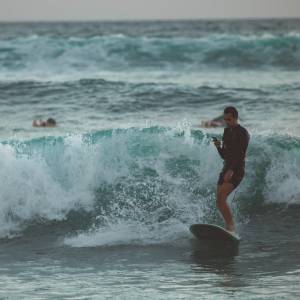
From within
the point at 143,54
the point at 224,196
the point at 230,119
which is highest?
the point at 143,54

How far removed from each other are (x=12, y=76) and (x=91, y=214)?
17206 millimetres

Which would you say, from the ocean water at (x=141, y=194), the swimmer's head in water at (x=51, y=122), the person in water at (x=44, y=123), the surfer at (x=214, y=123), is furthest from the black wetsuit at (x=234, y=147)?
the swimmer's head in water at (x=51, y=122)

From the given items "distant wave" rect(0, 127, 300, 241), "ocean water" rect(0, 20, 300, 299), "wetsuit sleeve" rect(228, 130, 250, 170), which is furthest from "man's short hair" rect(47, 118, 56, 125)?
Result: "wetsuit sleeve" rect(228, 130, 250, 170)

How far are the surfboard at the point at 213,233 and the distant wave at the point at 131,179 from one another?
66 centimetres

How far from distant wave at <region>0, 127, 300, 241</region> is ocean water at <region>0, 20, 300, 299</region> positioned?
0.02m

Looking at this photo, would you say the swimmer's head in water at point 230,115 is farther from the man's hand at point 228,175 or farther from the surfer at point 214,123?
the surfer at point 214,123

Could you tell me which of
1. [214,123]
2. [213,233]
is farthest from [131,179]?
[214,123]

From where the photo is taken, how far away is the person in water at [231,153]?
38.7 ft

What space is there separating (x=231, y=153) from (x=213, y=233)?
1.04 metres

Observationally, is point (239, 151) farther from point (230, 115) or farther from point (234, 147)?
point (230, 115)

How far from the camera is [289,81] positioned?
92.6 feet

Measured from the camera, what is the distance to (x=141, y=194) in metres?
14.6

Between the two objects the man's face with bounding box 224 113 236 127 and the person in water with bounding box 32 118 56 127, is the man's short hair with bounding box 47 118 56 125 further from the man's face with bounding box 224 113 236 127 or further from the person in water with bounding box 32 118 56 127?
the man's face with bounding box 224 113 236 127

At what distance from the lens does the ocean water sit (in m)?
10.5
